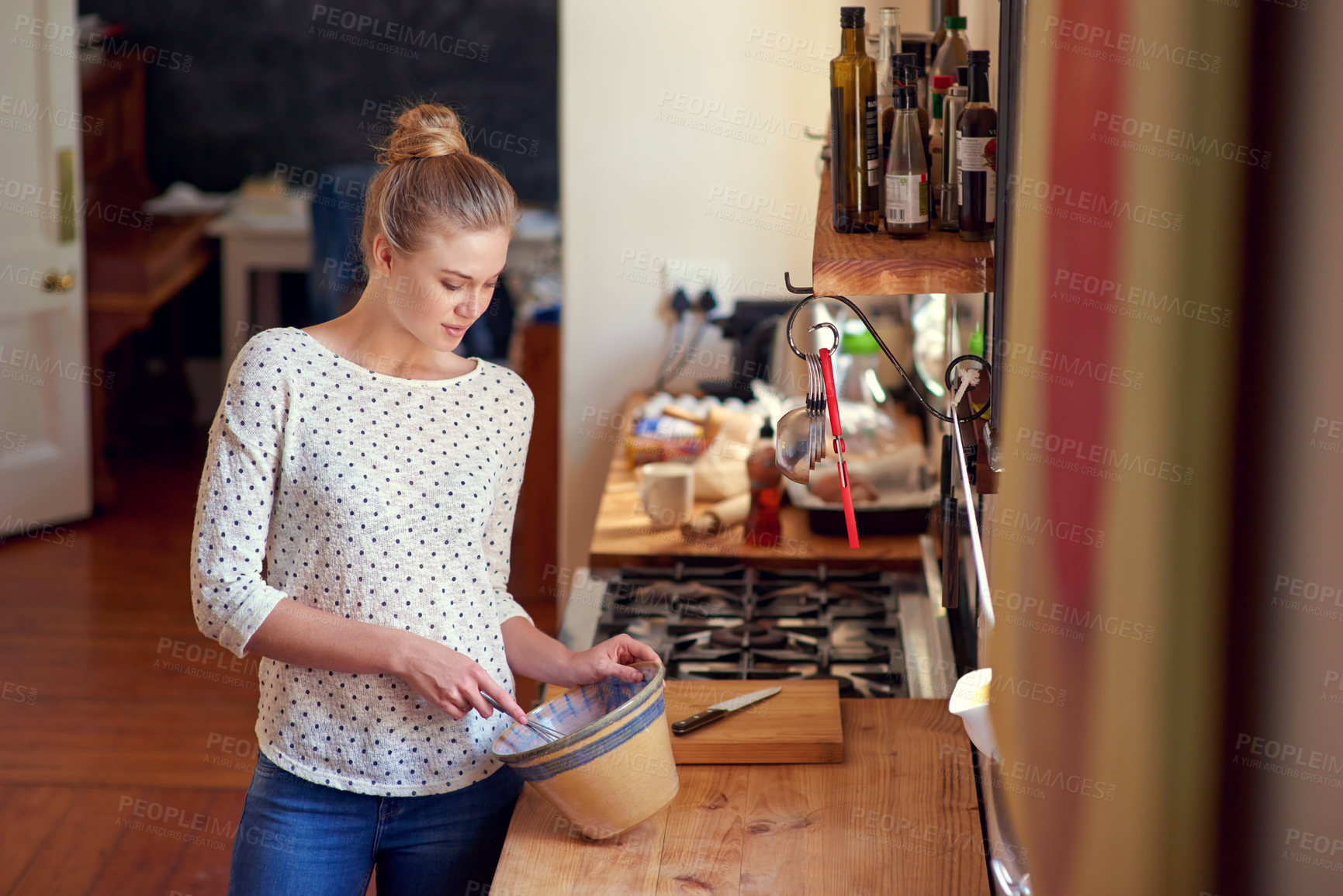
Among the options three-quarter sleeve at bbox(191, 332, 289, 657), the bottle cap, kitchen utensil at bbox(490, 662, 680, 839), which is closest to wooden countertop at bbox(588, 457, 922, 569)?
the bottle cap

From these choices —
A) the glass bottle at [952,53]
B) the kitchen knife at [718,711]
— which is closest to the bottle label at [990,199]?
the glass bottle at [952,53]

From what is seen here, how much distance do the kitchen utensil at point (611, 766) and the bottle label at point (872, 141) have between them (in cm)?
63

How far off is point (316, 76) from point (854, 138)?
5.56 m

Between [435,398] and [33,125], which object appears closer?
[435,398]

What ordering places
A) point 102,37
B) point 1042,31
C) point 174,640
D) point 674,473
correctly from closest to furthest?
1. point 1042,31
2. point 674,473
3. point 174,640
4. point 102,37

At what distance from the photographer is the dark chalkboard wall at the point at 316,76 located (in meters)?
6.48

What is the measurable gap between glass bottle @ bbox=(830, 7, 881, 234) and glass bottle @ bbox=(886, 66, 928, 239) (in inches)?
1.9

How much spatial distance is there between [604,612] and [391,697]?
802 millimetres

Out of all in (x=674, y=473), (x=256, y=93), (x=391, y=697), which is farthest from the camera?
(x=256, y=93)

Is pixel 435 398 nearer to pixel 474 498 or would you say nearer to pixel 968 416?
pixel 474 498

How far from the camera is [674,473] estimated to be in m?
2.58

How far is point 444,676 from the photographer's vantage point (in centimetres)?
132

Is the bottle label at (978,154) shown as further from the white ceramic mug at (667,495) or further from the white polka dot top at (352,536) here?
the white ceramic mug at (667,495)

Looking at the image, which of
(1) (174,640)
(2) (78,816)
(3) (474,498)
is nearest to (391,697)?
(3) (474,498)
